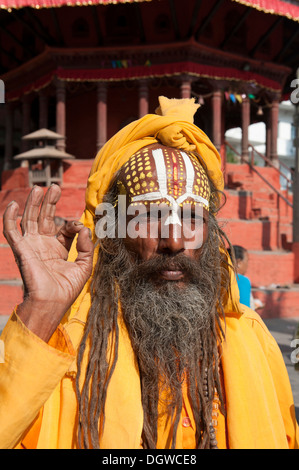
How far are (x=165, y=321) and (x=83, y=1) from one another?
11.5m

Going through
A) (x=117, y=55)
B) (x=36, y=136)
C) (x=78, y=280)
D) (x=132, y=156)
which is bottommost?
(x=78, y=280)

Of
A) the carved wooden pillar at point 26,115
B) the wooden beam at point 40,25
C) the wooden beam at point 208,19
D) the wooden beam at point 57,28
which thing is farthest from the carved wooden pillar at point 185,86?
the carved wooden pillar at point 26,115

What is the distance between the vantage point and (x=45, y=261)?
1.59 meters

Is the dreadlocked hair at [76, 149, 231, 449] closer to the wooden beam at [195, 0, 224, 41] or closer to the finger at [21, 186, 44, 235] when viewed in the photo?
the finger at [21, 186, 44, 235]

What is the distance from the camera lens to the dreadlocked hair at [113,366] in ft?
5.42

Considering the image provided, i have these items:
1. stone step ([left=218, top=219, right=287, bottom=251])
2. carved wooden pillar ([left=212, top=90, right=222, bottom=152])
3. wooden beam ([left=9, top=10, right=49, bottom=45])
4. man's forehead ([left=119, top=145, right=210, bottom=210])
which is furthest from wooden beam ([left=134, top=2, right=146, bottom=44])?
man's forehead ([left=119, top=145, right=210, bottom=210])

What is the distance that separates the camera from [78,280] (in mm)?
1595

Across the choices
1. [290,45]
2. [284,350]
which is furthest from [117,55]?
[284,350]

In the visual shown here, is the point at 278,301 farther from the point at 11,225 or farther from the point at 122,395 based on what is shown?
the point at 11,225

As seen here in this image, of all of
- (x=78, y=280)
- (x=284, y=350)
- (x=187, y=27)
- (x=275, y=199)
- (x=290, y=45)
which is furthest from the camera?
(x=290, y=45)

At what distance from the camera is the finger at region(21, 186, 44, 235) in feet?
5.22

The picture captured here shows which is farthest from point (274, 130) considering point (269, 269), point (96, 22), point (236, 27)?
point (96, 22)

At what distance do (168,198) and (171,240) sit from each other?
0.63 feet

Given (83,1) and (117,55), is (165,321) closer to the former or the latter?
(83,1)
